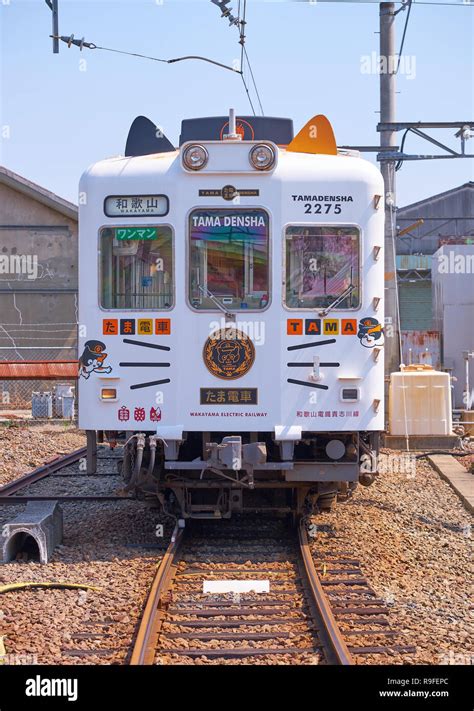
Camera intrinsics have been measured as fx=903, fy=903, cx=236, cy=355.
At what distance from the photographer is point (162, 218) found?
8078mm

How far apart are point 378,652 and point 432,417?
30.2 feet

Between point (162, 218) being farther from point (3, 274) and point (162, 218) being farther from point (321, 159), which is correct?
point (3, 274)

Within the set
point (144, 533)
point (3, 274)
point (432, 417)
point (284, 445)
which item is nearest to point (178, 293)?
point (284, 445)

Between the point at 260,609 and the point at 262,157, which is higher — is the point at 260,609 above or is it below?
below

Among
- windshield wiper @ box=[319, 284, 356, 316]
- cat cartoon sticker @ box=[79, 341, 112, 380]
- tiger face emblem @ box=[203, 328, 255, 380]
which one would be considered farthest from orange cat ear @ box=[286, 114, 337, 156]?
cat cartoon sticker @ box=[79, 341, 112, 380]

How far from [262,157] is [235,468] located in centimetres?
275

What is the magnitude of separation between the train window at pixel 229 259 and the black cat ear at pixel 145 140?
147 cm

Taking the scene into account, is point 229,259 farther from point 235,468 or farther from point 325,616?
point 325,616

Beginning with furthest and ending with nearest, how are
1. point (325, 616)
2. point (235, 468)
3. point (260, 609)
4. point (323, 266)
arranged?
point (323, 266) < point (235, 468) < point (260, 609) < point (325, 616)

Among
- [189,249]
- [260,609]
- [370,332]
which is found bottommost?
[260,609]

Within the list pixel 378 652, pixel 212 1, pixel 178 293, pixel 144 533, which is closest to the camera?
pixel 378 652

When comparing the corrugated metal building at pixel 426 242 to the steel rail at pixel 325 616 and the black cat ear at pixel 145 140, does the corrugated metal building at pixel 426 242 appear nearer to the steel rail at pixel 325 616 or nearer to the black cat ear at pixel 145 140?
the black cat ear at pixel 145 140

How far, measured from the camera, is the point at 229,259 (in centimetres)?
804

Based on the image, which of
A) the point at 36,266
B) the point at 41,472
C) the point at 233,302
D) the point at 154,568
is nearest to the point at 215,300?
the point at 233,302
